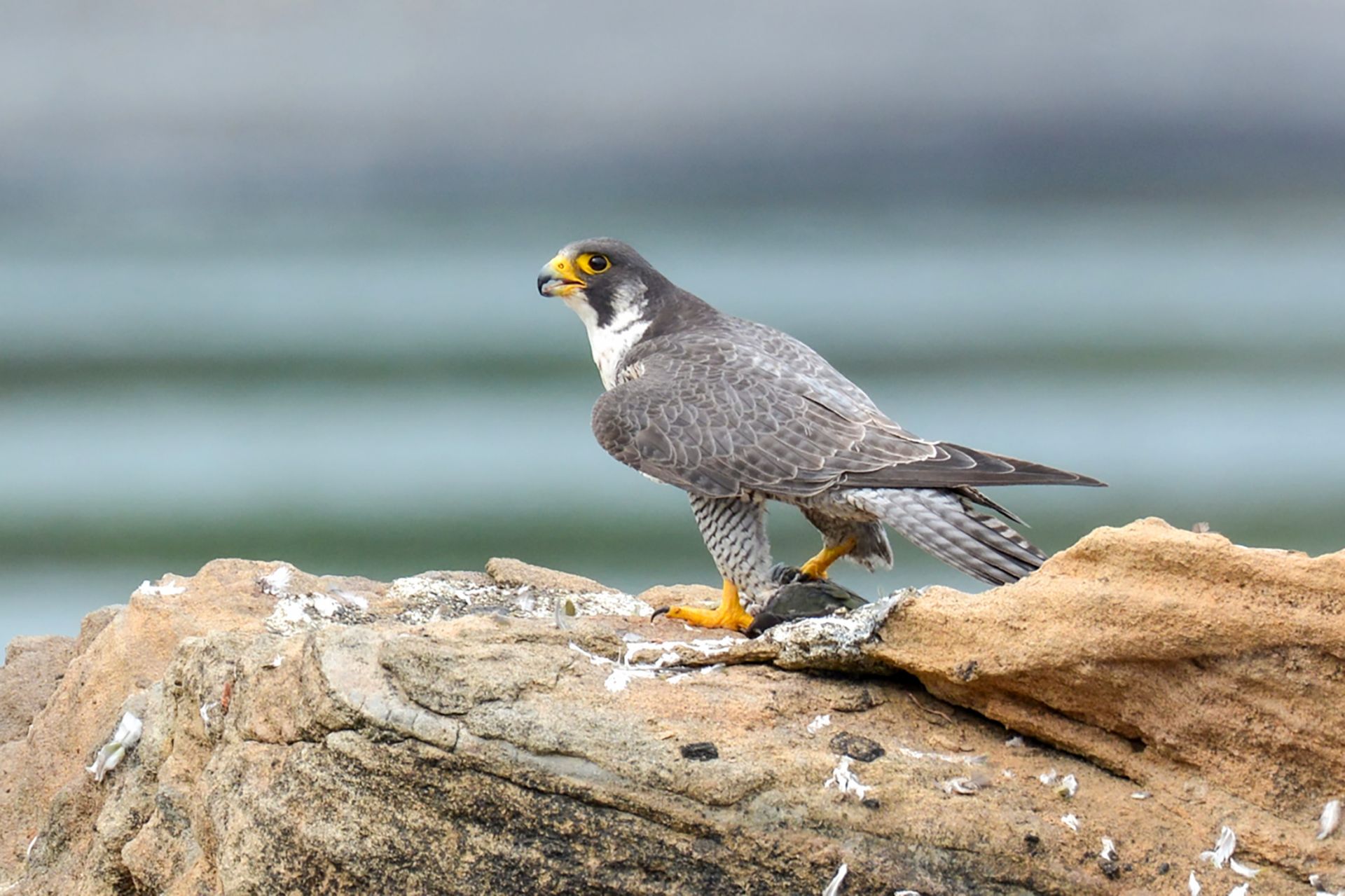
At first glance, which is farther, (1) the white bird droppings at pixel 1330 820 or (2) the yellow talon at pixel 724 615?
Result: (2) the yellow talon at pixel 724 615

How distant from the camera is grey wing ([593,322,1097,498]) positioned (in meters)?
3.43

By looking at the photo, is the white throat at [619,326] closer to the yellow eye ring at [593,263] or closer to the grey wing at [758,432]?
the yellow eye ring at [593,263]

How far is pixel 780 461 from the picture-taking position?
353cm

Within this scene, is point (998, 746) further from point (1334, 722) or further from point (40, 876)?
point (40, 876)

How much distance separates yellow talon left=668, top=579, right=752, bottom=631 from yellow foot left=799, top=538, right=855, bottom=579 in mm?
299

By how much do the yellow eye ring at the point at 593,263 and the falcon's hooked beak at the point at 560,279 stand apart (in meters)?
0.03

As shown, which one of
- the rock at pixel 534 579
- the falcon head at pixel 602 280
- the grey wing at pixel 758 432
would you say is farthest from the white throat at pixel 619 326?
the rock at pixel 534 579

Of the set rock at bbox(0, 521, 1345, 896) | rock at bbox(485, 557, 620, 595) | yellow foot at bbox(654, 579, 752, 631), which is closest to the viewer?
rock at bbox(0, 521, 1345, 896)

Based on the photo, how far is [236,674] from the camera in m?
2.72

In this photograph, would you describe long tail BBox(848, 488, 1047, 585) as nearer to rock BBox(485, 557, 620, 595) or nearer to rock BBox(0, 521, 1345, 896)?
rock BBox(0, 521, 1345, 896)

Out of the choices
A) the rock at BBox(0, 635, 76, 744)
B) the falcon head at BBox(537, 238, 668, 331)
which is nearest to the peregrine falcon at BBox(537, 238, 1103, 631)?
the falcon head at BBox(537, 238, 668, 331)

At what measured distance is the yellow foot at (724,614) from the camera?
141 inches

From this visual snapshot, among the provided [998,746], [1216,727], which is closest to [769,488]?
[998,746]

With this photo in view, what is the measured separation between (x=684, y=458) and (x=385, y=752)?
1452 millimetres
